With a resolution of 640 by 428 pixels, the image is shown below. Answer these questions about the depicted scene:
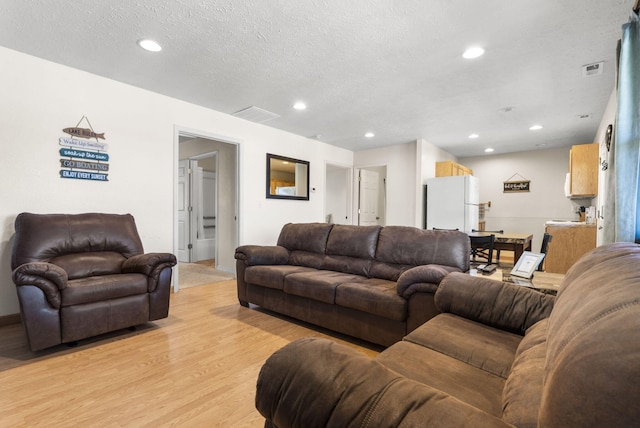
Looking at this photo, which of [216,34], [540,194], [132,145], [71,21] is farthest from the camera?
[540,194]

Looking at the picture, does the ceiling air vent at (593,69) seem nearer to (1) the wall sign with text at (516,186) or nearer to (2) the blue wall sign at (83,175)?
(1) the wall sign with text at (516,186)

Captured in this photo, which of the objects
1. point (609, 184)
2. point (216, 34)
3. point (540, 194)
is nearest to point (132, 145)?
point (216, 34)

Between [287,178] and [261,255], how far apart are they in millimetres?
2403

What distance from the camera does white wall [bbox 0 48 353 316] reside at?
2.73 meters

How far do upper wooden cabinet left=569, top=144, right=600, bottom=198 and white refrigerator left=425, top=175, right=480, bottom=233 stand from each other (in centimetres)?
148

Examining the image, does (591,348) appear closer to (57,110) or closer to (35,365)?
(35,365)

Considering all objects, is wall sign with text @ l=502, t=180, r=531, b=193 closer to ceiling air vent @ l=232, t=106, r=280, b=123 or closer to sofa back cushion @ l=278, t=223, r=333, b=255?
sofa back cushion @ l=278, t=223, r=333, b=255

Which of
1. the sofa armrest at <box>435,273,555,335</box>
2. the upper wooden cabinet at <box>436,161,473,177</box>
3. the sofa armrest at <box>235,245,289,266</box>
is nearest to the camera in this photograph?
the sofa armrest at <box>435,273,555,335</box>

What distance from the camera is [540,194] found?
22.5 feet

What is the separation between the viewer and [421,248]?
8.96 feet

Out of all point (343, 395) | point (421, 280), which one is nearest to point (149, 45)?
point (421, 280)

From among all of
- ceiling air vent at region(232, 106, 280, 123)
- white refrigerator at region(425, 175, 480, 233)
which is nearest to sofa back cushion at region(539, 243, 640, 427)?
ceiling air vent at region(232, 106, 280, 123)

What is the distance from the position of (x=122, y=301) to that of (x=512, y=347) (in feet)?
9.23

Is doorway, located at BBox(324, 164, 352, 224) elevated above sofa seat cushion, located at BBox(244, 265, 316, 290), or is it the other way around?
doorway, located at BBox(324, 164, 352, 224)
